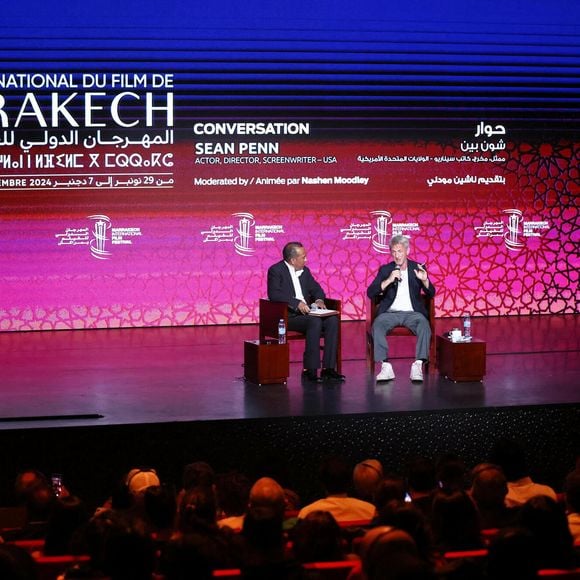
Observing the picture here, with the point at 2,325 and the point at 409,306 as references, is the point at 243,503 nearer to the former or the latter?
the point at 409,306

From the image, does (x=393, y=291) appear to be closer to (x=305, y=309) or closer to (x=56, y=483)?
(x=305, y=309)

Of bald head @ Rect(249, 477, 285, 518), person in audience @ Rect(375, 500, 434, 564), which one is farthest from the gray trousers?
person in audience @ Rect(375, 500, 434, 564)

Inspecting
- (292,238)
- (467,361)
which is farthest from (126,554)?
(292,238)

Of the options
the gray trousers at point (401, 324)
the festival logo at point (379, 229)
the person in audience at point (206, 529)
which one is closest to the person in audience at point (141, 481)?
the person in audience at point (206, 529)

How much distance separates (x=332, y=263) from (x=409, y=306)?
8.68ft

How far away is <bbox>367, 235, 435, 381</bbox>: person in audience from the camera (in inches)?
257

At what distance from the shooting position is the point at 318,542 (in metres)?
2.75

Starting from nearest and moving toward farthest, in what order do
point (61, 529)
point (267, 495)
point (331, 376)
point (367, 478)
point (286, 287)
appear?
point (61, 529)
point (267, 495)
point (367, 478)
point (331, 376)
point (286, 287)

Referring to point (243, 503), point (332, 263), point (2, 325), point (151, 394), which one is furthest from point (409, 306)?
point (2, 325)

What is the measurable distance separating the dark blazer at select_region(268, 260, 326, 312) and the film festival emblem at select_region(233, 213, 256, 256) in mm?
2370

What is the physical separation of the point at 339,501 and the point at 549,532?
Answer: 106 cm

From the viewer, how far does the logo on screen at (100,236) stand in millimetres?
8969

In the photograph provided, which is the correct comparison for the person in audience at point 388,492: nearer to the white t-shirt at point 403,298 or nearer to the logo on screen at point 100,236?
the white t-shirt at point 403,298

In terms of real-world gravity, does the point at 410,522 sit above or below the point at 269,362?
below
